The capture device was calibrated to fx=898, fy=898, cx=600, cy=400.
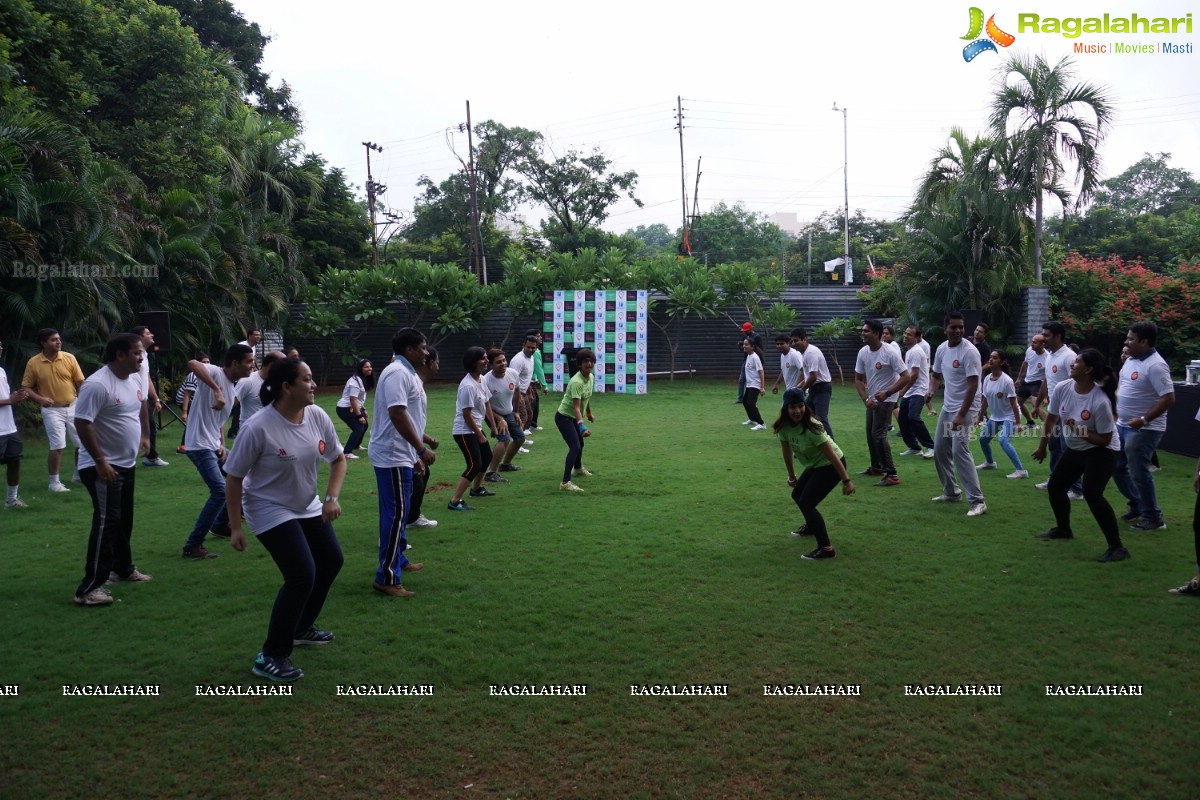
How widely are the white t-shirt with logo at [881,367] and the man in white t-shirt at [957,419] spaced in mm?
435

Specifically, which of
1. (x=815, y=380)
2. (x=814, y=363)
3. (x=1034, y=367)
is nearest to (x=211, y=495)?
(x=815, y=380)

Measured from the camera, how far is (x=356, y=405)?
11.7m

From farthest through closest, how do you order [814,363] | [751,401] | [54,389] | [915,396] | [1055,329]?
[751,401], [814,363], [915,396], [54,389], [1055,329]

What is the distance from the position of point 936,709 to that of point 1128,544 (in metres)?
4.04

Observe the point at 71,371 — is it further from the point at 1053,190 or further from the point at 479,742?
the point at 1053,190

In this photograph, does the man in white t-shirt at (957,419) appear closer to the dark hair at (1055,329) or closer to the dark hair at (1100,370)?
the dark hair at (1055,329)

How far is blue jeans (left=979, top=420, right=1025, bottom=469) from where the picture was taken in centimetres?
1035

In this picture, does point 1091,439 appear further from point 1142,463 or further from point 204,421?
point 204,421

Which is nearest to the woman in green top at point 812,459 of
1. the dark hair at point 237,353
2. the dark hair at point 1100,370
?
the dark hair at point 1100,370

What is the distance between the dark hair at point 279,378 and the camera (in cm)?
459

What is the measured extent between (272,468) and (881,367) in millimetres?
7380

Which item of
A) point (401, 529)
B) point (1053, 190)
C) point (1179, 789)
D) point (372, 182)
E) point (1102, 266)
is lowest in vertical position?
point (1179, 789)

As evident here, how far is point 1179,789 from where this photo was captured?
3.61m

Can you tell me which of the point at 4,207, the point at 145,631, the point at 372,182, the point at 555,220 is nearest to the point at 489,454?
the point at 145,631
